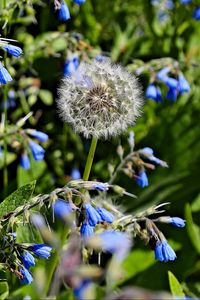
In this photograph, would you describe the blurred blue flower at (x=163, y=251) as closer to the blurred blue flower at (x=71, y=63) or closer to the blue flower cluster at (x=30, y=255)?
the blue flower cluster at (x=30, y=255)

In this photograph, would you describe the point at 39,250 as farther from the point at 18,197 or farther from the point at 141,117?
the point at 141,117

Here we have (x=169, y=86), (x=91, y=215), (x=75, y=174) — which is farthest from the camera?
(x=75, y=174)

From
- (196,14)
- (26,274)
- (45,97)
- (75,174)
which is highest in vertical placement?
(196,14)

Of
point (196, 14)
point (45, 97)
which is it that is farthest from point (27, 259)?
point (196, 14)

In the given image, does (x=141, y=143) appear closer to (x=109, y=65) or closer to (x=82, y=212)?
(x=109, y=65)

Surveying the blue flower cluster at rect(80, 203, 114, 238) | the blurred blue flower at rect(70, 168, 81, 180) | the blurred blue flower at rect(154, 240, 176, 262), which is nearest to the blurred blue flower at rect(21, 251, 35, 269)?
the blue flower cluster at rect(80, 203, 114, 238)

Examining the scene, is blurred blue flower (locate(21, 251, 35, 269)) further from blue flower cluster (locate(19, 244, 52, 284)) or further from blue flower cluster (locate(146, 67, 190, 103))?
blue flower cluster (locate(146, 67, 190, 103))
